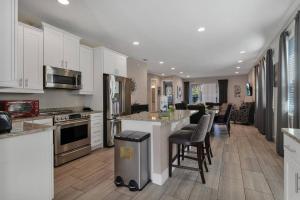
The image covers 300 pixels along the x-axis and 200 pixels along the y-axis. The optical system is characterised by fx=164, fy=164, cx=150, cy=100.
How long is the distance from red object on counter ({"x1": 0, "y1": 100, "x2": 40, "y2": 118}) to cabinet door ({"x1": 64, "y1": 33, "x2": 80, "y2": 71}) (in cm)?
106

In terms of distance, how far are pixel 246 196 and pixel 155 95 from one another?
8.06 meters

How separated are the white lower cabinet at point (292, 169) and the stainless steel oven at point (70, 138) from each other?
3256 millimetres

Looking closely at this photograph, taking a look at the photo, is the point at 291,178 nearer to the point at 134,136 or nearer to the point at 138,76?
the point at 134,136

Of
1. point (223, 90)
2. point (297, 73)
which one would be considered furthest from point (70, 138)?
point (223, 90)

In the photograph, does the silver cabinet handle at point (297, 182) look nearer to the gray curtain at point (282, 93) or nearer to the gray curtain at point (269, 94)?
the gray curtain at point (282, 93)

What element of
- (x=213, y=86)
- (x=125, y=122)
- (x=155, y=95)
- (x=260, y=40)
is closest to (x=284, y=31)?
(x=260, y=40)

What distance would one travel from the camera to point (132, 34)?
12.3ft

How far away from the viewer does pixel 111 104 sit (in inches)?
161

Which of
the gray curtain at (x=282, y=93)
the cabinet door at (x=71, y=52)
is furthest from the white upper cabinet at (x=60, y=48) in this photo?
the gray curtain at (x=282, y=93)

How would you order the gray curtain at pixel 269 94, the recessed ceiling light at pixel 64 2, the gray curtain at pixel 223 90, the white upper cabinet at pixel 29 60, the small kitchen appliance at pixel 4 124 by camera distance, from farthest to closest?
1. the gray curtain at pixel 223 90
2. the gray curtain at pixel 269 94
3. the white upper cabinet at pixel 29 60
4. the recessed ceiling light at pixel 64 2
5. the small kitchen appliance at pixel 4 124

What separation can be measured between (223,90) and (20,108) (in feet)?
34.2

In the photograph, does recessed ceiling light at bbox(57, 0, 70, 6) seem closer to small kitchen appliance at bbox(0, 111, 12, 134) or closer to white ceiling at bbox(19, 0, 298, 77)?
white ceiling at bbox(19, 0, 298, 77)

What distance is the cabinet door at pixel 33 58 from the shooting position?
9.10 feet

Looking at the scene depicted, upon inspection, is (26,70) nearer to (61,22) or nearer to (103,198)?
(61,22)
